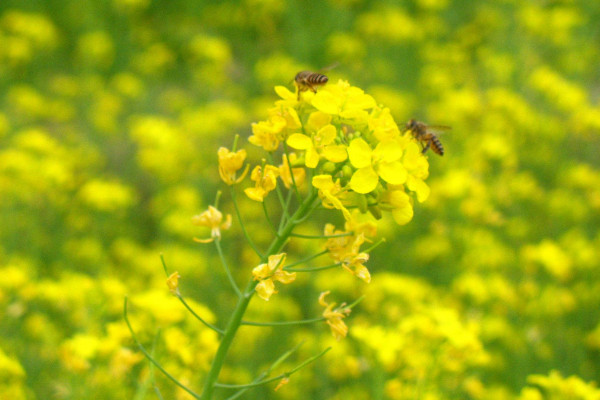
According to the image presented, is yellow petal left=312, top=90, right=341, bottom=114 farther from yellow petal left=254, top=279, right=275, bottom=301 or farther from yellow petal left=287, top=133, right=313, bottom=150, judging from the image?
yellow petal left=254, top=279, right=275, bottom=301

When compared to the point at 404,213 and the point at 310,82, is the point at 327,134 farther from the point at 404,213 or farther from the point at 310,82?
the point at 310,82

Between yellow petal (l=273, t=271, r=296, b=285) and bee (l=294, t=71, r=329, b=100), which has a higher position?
bee (l=294, t=71, r=329, b=100)

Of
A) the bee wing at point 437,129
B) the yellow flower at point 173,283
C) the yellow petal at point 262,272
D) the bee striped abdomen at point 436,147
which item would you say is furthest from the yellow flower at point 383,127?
the bee wing at point 437,129

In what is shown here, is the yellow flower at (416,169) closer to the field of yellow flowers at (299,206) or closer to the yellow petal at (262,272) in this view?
the field of yellow flowers at (299,206)

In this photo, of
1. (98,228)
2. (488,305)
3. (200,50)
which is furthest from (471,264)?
(200,50)

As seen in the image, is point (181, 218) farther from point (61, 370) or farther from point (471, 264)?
point (471, 264)

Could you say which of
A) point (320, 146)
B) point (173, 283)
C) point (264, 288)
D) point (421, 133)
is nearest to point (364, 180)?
point (320, 146)

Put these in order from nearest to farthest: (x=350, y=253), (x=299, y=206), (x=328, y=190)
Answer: (x=328, y=190)
(x=350, y=253)
(x=299, y=206)

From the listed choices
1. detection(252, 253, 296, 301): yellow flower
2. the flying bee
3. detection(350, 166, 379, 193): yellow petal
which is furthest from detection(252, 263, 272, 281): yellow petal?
the flying bee
